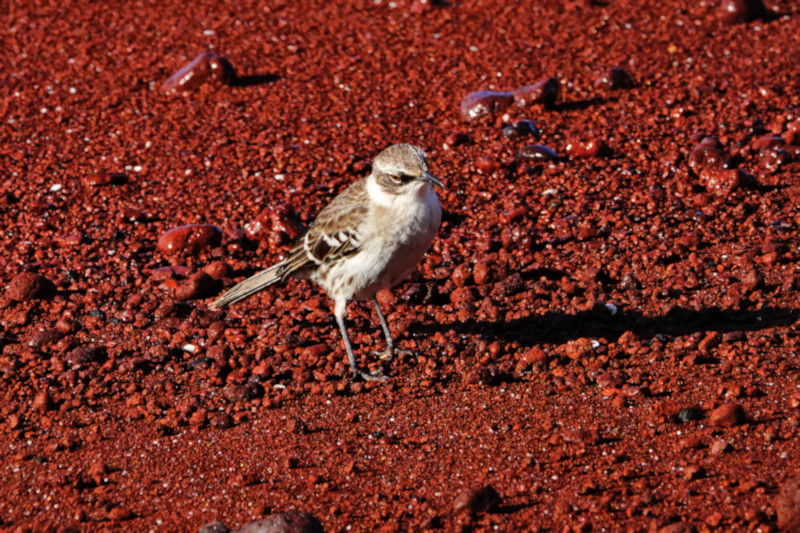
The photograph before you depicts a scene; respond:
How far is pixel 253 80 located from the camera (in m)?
10.5

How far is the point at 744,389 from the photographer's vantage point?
18.1ft

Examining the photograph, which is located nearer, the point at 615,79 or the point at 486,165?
the point at 486,165

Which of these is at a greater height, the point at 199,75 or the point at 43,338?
the point at 43,338

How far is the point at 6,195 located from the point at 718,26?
8.58 meters

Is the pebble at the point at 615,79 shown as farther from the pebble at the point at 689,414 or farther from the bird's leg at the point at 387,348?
the pebble at the point at 689,414

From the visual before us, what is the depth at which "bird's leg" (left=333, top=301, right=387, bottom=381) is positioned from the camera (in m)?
6.22

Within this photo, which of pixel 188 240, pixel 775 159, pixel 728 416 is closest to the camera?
pixel 728 416

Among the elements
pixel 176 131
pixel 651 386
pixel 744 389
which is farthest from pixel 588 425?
pixel 176 131

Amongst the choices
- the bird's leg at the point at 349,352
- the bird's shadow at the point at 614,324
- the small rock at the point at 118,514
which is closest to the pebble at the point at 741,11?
the bird's shadow at the point at 614,324

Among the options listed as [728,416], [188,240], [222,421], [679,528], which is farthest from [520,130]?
[679,528]

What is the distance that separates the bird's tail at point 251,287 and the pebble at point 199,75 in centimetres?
420

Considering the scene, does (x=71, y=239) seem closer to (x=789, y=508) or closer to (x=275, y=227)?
(x=275, y=227)

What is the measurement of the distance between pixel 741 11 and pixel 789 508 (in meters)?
8.65

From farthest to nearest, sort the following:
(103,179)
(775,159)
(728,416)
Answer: (103,179)
(775,159)
(728,416)
